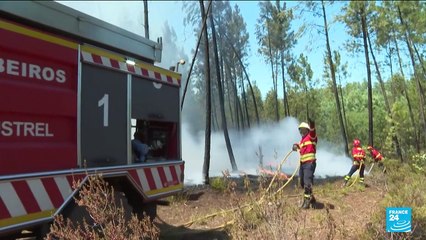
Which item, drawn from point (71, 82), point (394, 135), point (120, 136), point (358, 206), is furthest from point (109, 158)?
point (394, 135)

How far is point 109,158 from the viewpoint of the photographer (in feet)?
16.8

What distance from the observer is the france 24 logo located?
402cm

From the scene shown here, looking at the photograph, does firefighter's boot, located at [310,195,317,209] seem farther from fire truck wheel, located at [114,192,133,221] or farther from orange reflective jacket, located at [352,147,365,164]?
orange reflective jacket, located at [352,147,365,164]

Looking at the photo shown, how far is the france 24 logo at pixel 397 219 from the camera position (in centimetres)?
402

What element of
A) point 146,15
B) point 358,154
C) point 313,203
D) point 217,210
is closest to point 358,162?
point 358,154

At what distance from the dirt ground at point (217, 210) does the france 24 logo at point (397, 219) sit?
66.0 inches

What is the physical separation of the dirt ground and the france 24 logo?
66.0 inches

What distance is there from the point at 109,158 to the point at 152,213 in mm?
1400

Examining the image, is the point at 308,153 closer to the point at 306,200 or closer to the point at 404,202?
the point at 306,200

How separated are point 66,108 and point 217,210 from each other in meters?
5.21

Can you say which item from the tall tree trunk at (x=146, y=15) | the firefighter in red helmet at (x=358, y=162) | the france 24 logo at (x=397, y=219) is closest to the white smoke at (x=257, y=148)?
the firefighter in red helmet at (x=358, y=162)

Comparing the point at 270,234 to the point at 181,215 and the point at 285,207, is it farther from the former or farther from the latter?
the point at 181,215

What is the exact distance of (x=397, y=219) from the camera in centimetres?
404

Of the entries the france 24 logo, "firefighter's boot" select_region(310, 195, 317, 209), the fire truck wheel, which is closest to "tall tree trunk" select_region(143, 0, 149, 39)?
"firefighter's boot" select_region(310, 195, 317, 209)
